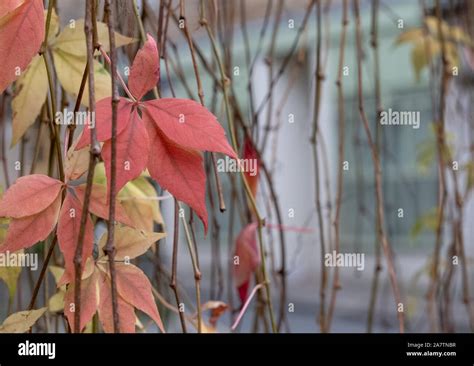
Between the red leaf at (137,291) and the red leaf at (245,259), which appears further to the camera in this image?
the red leaf at (245,259)

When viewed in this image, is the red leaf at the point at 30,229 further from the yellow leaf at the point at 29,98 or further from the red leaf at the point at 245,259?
the red leaf at the point at 245,259

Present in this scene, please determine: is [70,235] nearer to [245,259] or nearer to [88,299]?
[88,299]

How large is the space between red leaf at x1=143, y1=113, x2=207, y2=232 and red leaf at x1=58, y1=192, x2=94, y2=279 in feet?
0.11

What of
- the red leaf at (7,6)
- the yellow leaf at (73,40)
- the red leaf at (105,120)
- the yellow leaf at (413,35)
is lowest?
the red leaf at (105,120)

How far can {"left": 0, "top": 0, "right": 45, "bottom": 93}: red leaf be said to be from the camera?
0.29 metres

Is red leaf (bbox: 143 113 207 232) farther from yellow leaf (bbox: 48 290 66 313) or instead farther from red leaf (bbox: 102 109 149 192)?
yellow leaf (bbox: 48 290 66 313)

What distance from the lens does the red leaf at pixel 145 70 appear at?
291mm

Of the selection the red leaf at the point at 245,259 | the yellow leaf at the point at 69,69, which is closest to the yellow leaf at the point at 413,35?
the red leaf at the point at 245,259

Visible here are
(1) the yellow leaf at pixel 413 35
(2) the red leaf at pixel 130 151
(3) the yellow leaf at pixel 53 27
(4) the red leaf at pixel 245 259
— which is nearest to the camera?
(2) the red leaf at pixel 130 151

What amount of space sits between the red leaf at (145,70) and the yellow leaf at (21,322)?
4.0 inches

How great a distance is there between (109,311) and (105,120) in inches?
3.3

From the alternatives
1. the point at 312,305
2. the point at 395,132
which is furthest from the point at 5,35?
the point at 312,305

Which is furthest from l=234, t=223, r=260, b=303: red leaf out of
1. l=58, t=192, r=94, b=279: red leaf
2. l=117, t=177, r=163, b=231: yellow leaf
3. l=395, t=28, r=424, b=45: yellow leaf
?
l=395, t=28, r=424, b=45: yellow leaf

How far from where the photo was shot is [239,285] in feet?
1.60
